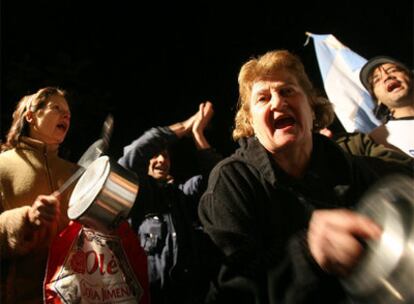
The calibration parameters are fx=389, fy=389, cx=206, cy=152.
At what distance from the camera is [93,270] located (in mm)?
1493

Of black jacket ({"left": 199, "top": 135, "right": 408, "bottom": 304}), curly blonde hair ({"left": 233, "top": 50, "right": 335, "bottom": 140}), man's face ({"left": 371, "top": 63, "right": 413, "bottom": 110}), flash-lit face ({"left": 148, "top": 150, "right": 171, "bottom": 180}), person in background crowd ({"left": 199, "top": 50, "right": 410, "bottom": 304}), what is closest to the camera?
person in background crowd ({"left": 199, "top": 50, "right": 410, "bottom": 304})

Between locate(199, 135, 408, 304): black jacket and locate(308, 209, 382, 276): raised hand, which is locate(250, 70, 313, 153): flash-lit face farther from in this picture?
locate(308, 209, 382, 276): raised hand

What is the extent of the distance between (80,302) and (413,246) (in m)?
1.17

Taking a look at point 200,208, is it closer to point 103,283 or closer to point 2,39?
point 103,283

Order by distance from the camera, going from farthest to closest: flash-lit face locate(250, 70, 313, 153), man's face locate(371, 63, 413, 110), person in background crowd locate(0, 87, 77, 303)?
man's face locate(371, 63, 413, 110), person in background crowd locate(0, 87, 77, 303), flash-lit face locate(250, 70, 313, 153)

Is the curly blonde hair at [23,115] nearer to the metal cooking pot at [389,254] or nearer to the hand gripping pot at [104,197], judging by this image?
the hand gripping pot at [104,197]

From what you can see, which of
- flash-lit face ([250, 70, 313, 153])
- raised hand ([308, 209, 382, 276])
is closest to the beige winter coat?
flash-lit face ([250, 70, 313, 153])

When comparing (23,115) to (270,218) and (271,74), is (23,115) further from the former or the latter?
(270,218)

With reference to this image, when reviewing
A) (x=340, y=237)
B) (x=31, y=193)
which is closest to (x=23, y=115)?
(x=31, y=193)

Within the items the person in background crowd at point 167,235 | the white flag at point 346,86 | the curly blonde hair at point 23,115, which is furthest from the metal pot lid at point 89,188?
the white flag at point 346,86

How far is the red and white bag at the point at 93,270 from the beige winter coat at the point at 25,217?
5.0 inches

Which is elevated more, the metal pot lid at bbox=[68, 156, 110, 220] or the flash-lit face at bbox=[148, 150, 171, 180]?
the metal pot lid at bbox=[68, 156, 110, 220]

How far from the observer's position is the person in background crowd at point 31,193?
1540 millimetres

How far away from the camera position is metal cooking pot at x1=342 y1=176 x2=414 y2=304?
0.68 meters
